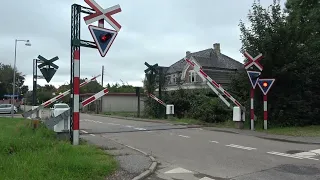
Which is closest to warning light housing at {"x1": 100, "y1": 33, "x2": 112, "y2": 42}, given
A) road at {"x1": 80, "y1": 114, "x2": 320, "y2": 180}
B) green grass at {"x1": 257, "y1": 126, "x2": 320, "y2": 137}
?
road at {"x1": 80, "y1": 114, "x2": 320, "y2": 180}

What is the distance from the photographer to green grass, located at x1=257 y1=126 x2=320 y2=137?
16.8 metres

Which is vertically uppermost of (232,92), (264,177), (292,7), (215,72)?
(292,7)

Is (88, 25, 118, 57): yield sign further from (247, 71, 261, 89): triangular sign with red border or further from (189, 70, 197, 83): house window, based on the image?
(189, 70, 197, 83): house window

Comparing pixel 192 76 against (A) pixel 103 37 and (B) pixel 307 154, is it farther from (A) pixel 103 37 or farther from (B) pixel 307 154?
(B) pixel 307 154

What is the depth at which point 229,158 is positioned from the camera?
10.6 m

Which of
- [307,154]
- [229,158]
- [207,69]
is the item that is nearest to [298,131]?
[307,154]

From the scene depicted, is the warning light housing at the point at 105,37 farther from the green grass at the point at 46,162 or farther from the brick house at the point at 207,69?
the brick house at the point at 207,69

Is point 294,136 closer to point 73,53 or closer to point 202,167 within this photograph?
point 202,167

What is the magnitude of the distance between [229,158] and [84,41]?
603 centimetres

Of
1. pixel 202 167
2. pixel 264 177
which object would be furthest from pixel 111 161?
pixel 264 177

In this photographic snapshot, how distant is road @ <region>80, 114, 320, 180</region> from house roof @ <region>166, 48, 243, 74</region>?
3132 centimetres

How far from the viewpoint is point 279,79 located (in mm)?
20094

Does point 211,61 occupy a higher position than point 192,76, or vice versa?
point 211,61

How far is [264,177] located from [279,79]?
42.8ft
